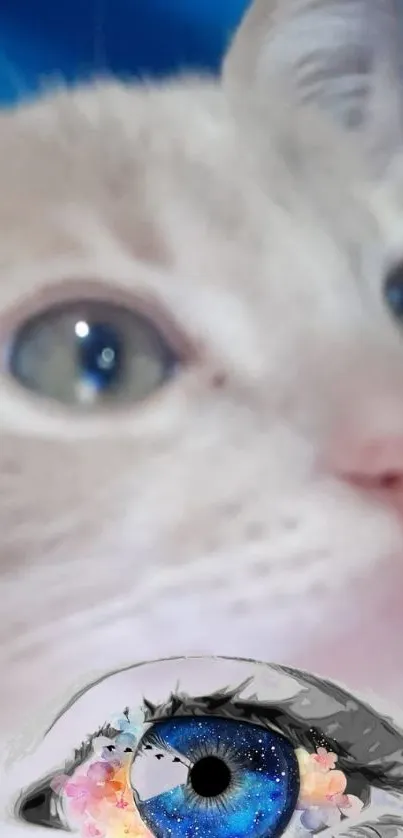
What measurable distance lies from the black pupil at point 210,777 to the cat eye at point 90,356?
0.41 metres

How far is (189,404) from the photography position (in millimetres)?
881

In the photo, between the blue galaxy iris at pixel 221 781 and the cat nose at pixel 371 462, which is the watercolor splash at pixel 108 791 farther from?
the cat nose at pixel 371 462

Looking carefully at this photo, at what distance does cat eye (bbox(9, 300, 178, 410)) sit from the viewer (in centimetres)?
87

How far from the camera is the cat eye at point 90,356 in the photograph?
87 centimetres

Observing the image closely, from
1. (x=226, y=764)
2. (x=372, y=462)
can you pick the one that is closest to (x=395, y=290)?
(x=372, y=462)

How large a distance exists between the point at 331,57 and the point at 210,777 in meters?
0.76

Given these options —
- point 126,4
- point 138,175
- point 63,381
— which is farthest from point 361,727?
point 126,4

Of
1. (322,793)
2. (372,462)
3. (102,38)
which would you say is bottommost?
(322,793)

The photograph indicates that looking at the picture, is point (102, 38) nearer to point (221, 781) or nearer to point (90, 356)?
point (90, 356)

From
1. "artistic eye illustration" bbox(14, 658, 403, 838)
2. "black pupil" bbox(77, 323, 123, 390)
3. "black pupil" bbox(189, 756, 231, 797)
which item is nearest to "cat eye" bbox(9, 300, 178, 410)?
"black pupil" bbox(77, 323, 123, 390)

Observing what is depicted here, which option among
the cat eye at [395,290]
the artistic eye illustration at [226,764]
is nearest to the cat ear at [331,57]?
the cat eye at [395,290]

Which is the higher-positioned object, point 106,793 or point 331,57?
point 331,57

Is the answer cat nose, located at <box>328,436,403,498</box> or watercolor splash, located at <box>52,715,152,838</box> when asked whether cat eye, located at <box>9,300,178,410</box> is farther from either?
watercolor splash, located at <box>52,715,152,838</box>

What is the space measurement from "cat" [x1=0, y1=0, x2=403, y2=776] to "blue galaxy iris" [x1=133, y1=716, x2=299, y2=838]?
0.14 metres
